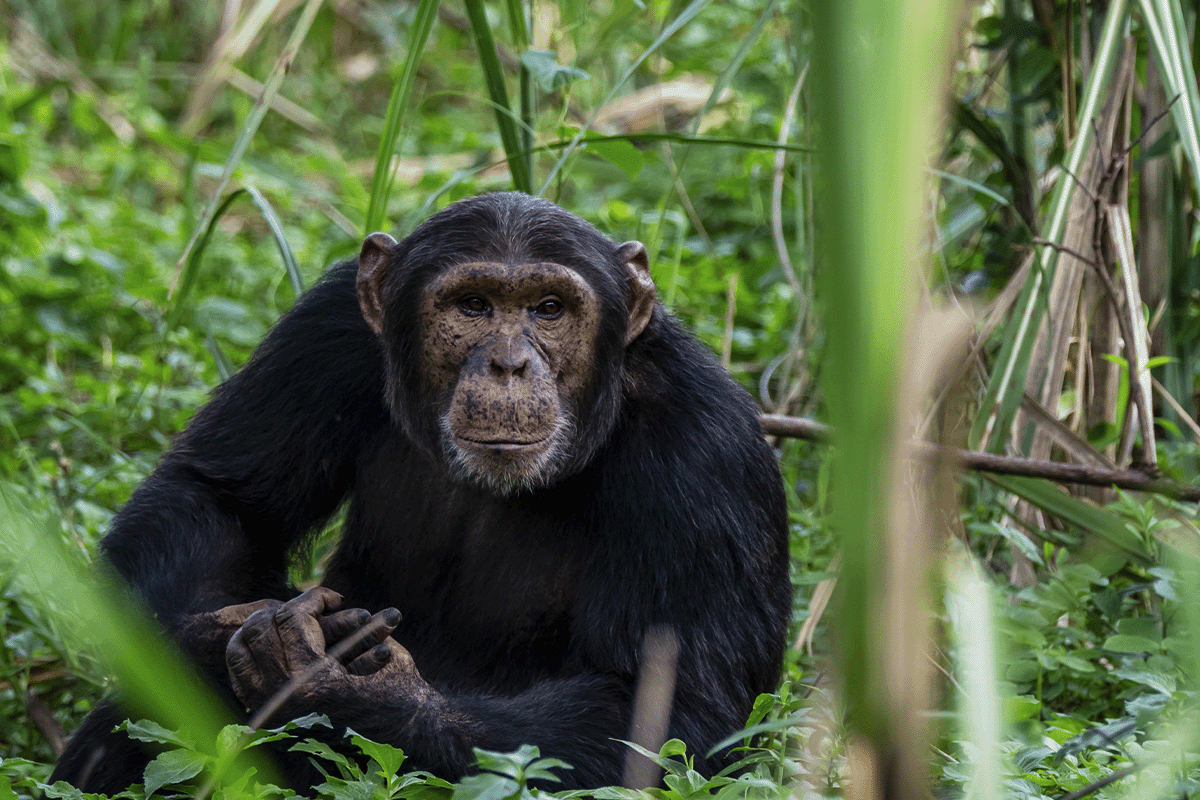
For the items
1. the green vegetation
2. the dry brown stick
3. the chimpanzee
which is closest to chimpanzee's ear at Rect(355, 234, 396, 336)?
the chimpanzee

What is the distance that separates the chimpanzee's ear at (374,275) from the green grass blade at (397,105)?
6.5 inches

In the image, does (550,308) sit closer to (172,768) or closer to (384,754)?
(384,754)

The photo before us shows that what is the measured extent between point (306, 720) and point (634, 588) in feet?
2.84

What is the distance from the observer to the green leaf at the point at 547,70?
3.46m

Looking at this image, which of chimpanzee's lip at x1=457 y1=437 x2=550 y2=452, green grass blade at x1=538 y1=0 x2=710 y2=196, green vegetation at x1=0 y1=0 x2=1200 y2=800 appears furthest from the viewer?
green grass blade at x1=538 y1=0 x2=710 y2=196

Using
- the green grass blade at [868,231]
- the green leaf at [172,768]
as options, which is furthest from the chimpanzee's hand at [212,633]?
the green grass blade at [868,231]

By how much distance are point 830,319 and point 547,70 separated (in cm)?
292

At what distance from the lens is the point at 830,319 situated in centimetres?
70

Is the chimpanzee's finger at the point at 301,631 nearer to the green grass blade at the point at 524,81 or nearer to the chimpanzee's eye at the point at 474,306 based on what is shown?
the chimpanzee's eye at the point at 474,306

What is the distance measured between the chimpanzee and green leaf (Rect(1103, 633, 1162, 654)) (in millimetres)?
770

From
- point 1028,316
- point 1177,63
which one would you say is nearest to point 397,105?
point 1028,316

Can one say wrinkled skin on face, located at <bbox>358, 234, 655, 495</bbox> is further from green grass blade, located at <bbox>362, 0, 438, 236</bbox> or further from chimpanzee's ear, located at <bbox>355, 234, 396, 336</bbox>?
green grass blade, located at <bbox>362, 0, 438, 236</bbox>

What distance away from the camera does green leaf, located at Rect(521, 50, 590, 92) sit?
3.46 metres

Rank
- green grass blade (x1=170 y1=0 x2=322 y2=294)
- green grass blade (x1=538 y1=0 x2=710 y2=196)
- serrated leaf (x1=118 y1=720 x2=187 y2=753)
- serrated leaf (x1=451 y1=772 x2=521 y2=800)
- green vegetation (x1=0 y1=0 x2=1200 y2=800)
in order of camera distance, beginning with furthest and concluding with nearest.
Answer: green grass blade (x1=170 y1=0 x2=322 y2=294), green grass blade (x1=538 y1=0 x2=710 y2=196), serrated leaf (x1=118 y1=720 x2=187 y2=753), serrated leaf (x1=451 y1=772 x2=521 y2=800), green vegetation (x1=0 y1=0 x2=1200 y2=800)
